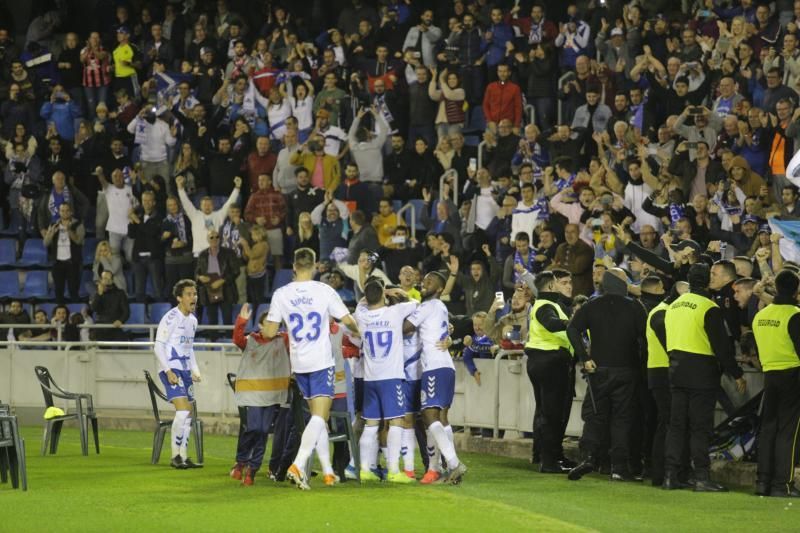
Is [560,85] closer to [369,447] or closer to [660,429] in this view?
[660,429]

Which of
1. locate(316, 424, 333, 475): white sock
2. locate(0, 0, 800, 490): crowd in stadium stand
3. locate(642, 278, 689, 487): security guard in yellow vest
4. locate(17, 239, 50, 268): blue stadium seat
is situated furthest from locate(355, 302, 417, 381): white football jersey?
locate(17, 239, 50, 268): blue stadium seat

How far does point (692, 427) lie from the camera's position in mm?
13906

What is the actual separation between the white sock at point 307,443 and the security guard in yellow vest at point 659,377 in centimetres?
345

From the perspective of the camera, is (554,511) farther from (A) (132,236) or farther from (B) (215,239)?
(A) (132,236)

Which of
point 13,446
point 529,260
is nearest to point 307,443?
point 13,446

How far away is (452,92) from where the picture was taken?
24.9 m

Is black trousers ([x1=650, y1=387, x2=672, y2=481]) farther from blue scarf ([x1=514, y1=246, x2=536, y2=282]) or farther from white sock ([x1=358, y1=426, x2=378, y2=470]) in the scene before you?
blue scarf ([x1=514, y1=246, x2=536, y2=282])

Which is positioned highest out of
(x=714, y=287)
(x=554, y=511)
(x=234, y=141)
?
(x=234, y=141)

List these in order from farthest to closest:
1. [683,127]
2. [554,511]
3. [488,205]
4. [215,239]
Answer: [215,239], [488,205], [683,127], [554,511]

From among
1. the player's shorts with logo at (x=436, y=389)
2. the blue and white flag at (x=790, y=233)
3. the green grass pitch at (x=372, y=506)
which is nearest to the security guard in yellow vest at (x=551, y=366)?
the green grass pitch at (x=372, y=506)

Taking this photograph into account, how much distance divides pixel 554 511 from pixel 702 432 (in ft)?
7.10

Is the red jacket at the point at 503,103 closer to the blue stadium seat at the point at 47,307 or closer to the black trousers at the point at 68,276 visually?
the black trousers at the point at 68,276

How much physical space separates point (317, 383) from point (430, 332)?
1.48m

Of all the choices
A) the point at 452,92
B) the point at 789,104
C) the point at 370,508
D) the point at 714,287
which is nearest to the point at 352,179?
the point at 452,92
